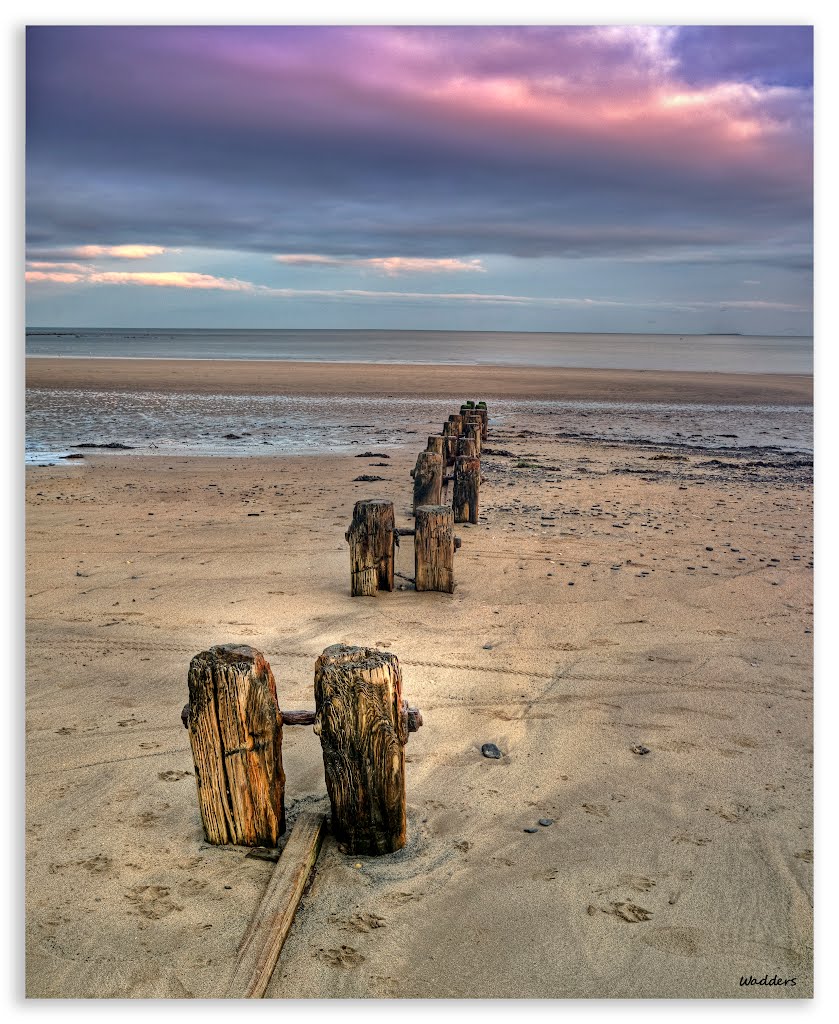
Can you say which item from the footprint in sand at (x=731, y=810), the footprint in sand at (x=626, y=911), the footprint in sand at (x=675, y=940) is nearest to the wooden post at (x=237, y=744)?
the footprint in sand at (x=626, y=911)

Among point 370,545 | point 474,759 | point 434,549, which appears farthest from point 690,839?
point 370,545

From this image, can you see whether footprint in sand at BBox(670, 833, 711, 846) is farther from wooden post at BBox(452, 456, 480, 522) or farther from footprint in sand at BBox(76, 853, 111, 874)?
wooden post at BBox(452, 456, 480, 522)

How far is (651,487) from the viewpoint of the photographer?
10.9 m

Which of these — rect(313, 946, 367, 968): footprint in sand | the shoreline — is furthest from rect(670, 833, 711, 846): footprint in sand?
the shoreline

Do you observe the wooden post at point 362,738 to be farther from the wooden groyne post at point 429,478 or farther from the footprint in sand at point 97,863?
the wooden groyne post at point 429,478

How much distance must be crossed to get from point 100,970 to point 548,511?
703 cm

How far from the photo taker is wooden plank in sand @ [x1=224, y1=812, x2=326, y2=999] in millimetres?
2867

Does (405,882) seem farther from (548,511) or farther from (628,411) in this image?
(628,411)

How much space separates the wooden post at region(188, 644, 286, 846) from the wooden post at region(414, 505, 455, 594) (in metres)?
3.20

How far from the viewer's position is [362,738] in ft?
10.2

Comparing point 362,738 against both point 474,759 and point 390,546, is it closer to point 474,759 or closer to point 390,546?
point 474,759

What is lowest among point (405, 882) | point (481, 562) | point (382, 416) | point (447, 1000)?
point (447, 1000)

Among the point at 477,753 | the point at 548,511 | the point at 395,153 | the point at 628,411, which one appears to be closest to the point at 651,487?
the point at 548,511

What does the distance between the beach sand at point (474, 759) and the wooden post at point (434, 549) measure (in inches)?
6.8
